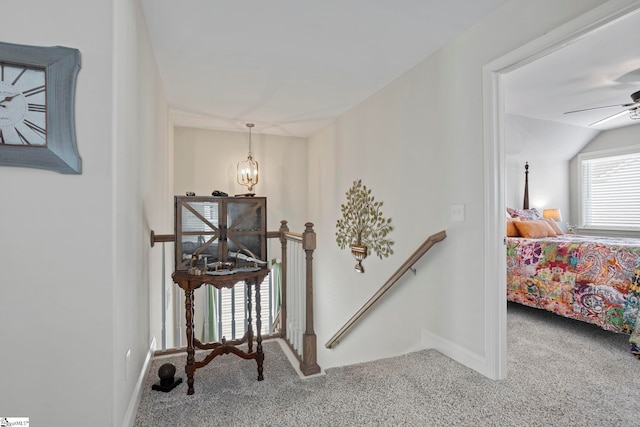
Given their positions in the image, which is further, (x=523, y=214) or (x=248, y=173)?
(x=248, y=173)

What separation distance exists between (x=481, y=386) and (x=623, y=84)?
12.5 feet

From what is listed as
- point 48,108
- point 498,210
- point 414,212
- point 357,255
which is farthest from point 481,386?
point 48,108

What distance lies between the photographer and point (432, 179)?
8.98 feet

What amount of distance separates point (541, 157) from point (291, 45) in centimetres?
499

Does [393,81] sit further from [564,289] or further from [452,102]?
[564,289]

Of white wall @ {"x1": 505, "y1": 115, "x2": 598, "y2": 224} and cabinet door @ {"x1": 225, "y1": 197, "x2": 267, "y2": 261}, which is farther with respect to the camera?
white wall @ {"x1": 505, "y1": 115, "x2": 598, "y2": 224}

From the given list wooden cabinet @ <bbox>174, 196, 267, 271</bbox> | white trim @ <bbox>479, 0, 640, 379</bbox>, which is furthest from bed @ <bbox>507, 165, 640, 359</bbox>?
wooden cabinet @ <bbox>174, 196, 267, 271</bbox>

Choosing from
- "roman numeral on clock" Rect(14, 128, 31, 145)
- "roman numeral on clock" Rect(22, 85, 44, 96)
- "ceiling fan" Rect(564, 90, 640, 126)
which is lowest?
"roman numeral on clock" Rect(14, 128, 31, 145)

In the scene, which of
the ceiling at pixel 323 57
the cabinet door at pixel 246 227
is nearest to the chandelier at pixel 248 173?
the ceiling at pixel 323 57

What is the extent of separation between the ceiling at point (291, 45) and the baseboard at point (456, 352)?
7.57ft

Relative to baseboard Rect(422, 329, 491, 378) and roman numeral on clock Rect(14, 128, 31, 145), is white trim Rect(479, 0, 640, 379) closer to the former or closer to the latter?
baseboard Rect(422, 329, 491, 378)

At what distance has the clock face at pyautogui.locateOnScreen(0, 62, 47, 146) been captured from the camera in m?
1.24

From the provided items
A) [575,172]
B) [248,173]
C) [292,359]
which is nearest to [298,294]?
[292,359]

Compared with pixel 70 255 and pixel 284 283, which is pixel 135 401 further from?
pixel 284 283
